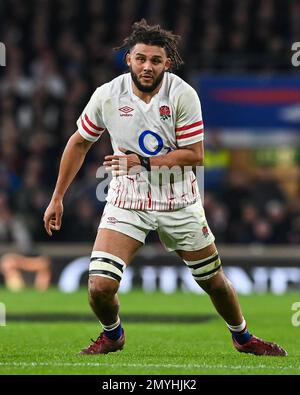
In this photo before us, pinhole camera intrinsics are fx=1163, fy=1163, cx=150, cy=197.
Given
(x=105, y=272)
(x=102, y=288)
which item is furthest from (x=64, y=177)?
(x=102, y=288)

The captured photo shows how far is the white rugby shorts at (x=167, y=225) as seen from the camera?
29.5 ft

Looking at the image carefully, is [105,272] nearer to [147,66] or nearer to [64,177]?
[64,177]

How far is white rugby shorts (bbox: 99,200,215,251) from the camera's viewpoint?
8.98 m

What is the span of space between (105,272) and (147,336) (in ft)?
8.83

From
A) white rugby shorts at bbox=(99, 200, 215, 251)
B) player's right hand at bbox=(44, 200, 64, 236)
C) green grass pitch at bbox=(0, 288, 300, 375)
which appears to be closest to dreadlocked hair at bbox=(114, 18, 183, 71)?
white rugby shorts at bbox=(99, 200, 215, 251)

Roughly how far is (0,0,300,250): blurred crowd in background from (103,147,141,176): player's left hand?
10411 mm

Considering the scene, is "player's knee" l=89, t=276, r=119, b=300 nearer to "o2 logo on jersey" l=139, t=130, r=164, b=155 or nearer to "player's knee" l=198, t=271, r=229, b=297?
"player's knee" l=198, t=271, r=229, b=297

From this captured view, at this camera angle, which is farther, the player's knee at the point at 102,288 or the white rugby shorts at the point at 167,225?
the white rugby shorts at the point at 167,225

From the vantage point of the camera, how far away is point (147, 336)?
11.3 metres

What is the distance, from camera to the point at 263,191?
20.9 metres

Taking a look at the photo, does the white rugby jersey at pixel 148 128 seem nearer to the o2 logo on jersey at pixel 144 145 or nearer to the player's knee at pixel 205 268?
the o2 logo on jersey at pixel 144 145

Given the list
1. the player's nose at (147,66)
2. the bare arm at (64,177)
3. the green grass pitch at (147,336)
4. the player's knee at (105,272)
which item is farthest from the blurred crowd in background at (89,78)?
the player's nose at (147,66)

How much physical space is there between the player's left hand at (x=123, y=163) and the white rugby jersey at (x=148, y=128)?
0.50 feet

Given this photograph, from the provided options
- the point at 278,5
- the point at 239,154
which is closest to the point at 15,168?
the point at 239,154
